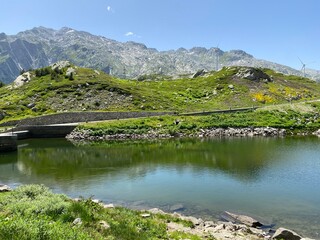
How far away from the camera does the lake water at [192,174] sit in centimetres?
3359

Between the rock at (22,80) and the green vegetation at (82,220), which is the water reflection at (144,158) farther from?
the rock at (22,80)

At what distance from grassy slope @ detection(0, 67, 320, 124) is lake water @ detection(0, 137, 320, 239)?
4125cm

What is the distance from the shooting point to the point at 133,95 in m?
134

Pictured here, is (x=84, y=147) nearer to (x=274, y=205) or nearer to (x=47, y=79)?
(x=274, y=205)

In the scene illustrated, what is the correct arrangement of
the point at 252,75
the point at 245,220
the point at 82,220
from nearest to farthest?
the point at 82,220 < the point at 245,220 < the point at 252,75

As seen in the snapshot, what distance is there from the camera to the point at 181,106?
13162 centimetres

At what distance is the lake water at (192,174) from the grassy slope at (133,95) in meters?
41.3

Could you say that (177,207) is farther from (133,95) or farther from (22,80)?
(22,80)

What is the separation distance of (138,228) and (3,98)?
129442mm

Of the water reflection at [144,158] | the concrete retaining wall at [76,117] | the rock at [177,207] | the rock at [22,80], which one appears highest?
the rock at [22,80]

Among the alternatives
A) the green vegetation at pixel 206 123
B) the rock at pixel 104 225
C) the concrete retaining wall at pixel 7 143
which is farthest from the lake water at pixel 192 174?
the green vegetation at pixel 206 123

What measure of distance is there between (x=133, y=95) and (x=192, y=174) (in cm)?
8768

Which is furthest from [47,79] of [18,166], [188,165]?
[188,165]

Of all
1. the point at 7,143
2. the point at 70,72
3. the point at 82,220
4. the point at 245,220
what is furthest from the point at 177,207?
the point at 70,72
